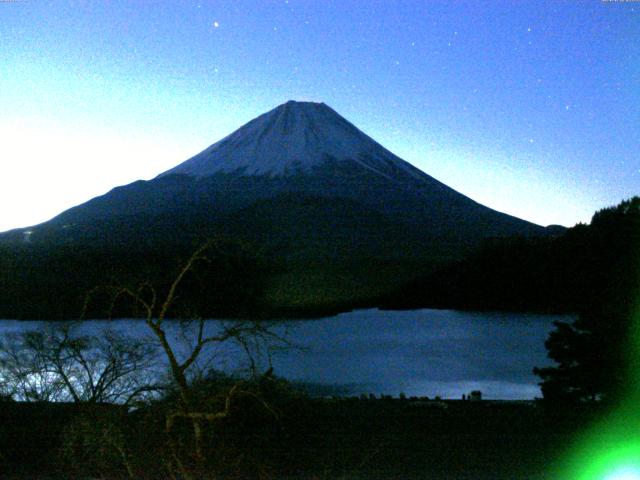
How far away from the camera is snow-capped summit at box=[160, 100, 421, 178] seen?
51.3 meters

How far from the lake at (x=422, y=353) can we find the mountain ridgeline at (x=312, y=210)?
8.52ft

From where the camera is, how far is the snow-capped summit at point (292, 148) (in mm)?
51281

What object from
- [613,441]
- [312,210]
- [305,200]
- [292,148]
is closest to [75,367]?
[613,441]

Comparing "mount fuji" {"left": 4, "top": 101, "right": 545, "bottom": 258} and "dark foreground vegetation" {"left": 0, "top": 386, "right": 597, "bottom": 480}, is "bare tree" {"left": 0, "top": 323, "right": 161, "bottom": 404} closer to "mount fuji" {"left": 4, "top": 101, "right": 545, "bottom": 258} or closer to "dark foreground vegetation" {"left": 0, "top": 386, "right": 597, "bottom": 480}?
"dark foreground vegetation" {"left": 0, "top": 386, "right": 597, "bottom": 480}

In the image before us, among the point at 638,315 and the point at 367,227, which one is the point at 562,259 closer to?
the point at 638,315

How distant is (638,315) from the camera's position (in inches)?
224

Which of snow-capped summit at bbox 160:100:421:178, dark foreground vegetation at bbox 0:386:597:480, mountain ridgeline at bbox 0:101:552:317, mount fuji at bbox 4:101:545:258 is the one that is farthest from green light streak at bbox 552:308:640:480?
snow-capped summit at bbox 160:100:421:178

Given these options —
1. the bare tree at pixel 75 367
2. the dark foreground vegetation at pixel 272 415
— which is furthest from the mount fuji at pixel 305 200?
the dark foreground vegetation at pixel 272 415

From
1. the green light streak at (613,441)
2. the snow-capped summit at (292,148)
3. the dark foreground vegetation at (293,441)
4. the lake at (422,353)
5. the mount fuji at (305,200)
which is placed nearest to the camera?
the dark foreground vegetation at (293,441)

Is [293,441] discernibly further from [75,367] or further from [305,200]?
[305,200]

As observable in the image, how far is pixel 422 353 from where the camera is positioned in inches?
661

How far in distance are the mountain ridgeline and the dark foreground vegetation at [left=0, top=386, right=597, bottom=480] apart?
528 inches

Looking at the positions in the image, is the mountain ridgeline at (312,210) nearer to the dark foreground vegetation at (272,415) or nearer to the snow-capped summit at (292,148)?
the snow-capped summit at (292,148)

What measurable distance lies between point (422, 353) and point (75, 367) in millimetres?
11790
